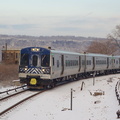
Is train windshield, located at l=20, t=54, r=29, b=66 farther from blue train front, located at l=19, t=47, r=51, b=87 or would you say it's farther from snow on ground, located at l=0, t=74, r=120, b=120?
snow on ground, located at l=0, t=74, r=120, b=120

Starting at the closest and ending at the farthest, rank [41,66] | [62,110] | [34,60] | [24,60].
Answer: [62,110], [41,66], [34,60], [24,60]

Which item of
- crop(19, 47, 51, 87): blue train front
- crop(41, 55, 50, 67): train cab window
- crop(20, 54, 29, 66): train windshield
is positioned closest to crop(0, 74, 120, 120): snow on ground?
crop(19, 47, 51, 87): blue train front

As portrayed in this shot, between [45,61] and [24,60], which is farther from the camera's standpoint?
[24,60]

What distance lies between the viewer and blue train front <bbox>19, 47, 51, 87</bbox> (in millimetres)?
19969

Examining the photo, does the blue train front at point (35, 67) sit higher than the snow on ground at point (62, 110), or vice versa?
the blue train front at point (35, 67)

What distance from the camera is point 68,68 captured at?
82.9 feet

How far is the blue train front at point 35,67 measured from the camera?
19969 millimetres

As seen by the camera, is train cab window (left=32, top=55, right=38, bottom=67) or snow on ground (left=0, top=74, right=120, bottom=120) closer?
snow on ground (left=0, top=74, right=120, bottom=120)

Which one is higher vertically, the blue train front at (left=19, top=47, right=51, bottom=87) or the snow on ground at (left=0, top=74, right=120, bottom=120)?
the blue train front at (left=19, top=47, right=51, bottom=87)

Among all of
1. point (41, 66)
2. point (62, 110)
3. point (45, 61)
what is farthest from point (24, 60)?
point (62, 110)

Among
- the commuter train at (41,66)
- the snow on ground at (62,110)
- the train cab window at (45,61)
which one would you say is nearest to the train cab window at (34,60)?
the commuter train at (41,66)

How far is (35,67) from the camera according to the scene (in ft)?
66.1

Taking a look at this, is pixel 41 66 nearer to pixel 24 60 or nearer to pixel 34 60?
pixel 34 60

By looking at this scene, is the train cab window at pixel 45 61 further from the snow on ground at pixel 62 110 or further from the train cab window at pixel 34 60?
the snow on ground at pixel 62 110
